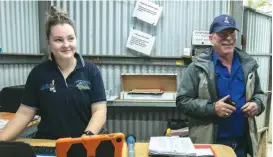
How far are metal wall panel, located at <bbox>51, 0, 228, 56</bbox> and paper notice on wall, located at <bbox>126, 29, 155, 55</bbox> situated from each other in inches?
2.7

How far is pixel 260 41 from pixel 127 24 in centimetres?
187

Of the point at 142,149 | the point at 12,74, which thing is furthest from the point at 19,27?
the point at 142,149

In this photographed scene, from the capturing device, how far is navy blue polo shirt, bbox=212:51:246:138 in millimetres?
1629

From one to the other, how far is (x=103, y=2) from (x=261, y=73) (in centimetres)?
239

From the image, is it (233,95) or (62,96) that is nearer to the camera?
(62,96)

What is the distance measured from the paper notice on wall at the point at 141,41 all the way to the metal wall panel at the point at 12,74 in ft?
4.27

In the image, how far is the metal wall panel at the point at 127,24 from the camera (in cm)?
307

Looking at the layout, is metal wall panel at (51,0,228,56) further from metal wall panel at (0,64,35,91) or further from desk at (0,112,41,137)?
desk at (0,112,41,137)

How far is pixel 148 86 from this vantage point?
3.04 meters

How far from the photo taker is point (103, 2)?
313 cm

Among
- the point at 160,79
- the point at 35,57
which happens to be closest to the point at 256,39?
the point at 160,79

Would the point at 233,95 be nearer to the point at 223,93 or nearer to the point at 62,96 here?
the point at 223,93

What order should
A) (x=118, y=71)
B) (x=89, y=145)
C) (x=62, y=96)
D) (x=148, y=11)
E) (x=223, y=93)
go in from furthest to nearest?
(x=118, y=71), (x=148, y=11), (x=223, y=93), (x=62, y=96), (x=89, y=145)

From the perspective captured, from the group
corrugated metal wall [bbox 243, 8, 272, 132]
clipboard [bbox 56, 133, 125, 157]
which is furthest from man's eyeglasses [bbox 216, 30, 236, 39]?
corrugated metal wall [bbox 243, 8, 272, 132]
